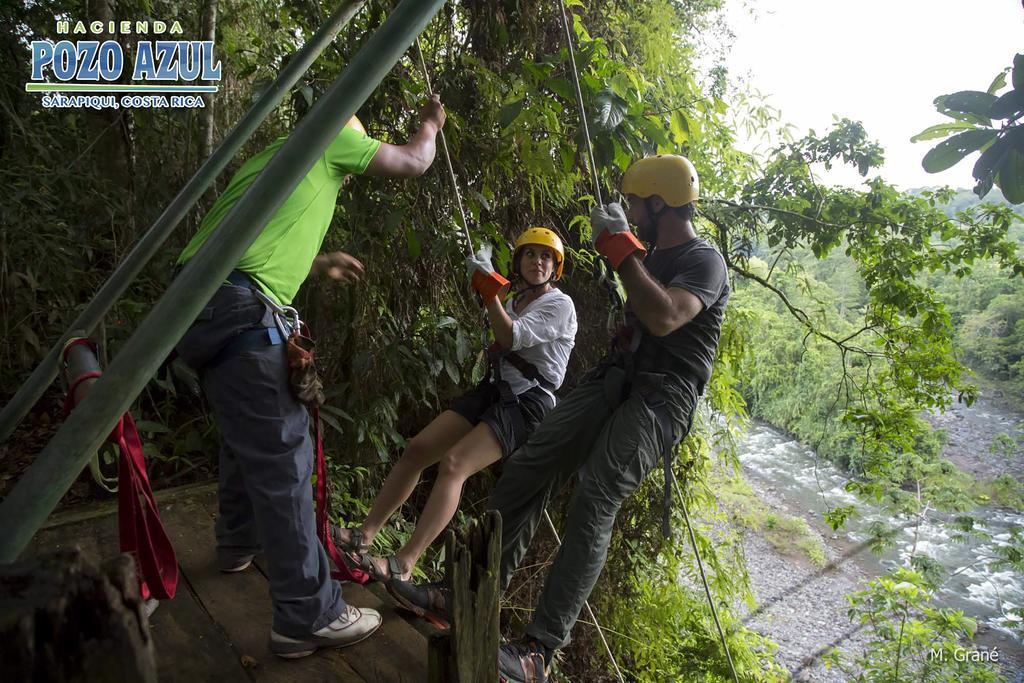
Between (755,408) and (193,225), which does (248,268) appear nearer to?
(193,225)

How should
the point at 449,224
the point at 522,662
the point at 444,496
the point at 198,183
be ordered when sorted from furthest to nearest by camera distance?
the point at 449,224 → the point at 444,496 → the point at 522,662 → the point at 198,183

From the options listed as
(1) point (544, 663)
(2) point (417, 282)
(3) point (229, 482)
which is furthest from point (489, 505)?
(2) point (417, 282)

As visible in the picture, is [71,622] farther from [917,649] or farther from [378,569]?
[917,649]

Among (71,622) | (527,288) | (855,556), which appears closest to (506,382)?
(527,288)

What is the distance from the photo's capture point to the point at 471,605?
49.9 inches

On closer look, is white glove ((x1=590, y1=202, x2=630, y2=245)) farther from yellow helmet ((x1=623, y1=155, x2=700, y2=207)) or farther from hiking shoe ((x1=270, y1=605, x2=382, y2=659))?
hiking shoe ((x1=270, y1=605, x2=382, y2=659))

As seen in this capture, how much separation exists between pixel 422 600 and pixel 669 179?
184cm

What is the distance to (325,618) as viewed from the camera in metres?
1.78

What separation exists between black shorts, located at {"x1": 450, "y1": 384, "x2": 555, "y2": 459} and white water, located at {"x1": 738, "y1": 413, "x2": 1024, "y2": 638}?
21.9 ft

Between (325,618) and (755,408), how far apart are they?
18.2 metres

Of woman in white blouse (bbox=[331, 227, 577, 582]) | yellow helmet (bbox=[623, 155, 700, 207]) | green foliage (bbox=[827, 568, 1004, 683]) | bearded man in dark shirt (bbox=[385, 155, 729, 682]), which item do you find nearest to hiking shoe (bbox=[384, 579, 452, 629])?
bearded man in dark shirt (bbox=[385, 155, 729, 682])

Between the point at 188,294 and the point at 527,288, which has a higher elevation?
the point at 527,288

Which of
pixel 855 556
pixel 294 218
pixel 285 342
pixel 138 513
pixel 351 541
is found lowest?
pixel 855 556

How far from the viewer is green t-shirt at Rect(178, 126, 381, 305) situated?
1.74m
